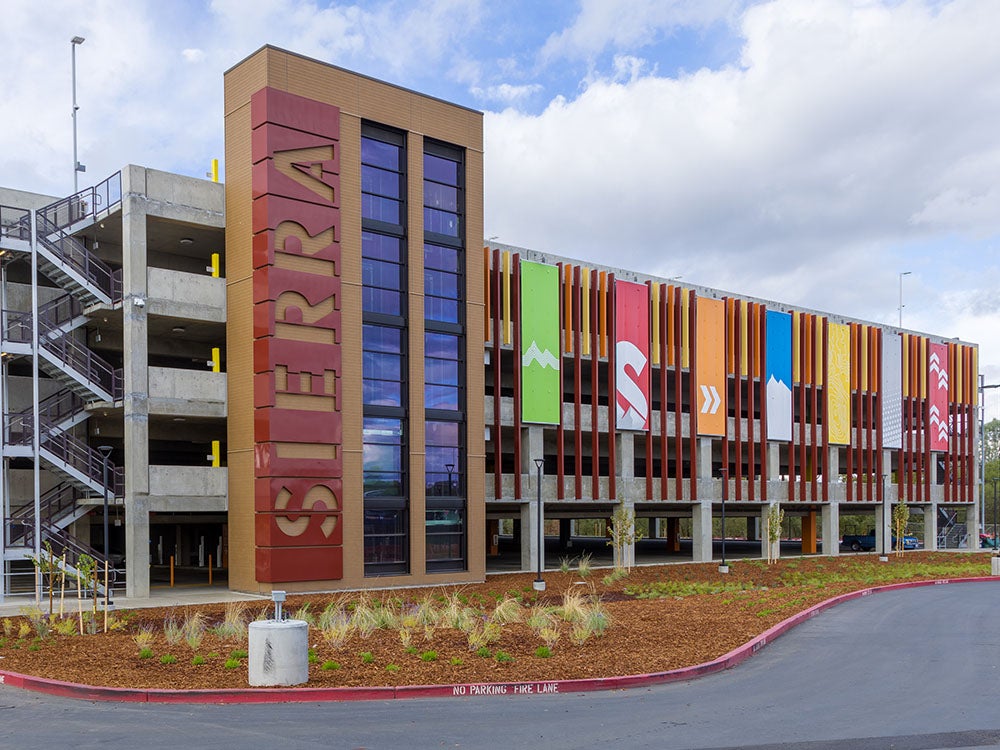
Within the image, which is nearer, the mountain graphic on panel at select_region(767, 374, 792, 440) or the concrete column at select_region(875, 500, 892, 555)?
the mountain graphic on panel at select_region(767, 374, 792, 440)

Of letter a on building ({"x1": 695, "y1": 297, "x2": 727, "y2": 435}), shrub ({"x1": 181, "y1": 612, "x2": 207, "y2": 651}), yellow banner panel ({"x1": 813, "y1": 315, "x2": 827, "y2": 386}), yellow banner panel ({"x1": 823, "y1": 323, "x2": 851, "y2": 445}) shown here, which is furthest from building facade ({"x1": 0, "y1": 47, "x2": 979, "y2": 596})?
yellow banner panel ({"x1": 823, "y1": 323, "x2": 851, "y2": 445})

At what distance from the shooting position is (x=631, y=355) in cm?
4822

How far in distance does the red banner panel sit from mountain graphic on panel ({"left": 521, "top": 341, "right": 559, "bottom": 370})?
36.7 feet

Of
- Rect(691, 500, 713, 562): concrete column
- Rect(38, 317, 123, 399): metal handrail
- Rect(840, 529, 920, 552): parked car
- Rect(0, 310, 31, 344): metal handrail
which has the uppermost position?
Rect(0, 310, 31, 344): metal handrail

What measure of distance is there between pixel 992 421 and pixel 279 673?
7210 inches

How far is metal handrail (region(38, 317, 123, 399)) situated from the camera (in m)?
33.5

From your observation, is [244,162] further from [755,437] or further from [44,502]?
[755,437]

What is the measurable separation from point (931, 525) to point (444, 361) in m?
44.8

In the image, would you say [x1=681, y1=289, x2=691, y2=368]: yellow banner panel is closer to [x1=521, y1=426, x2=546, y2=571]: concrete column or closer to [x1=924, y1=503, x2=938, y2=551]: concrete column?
[x1=521, y1=426, x2=546, y2=571]: concrete column

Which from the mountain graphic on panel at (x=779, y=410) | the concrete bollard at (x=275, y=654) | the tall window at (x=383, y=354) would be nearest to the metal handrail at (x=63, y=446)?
the tall window at (x=383, y=354)

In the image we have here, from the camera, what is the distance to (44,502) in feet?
117

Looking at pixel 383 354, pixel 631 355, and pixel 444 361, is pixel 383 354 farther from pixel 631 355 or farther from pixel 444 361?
pixel 631 355

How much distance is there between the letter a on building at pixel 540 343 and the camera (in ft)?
143

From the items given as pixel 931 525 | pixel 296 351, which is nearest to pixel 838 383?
pixel 931 525
